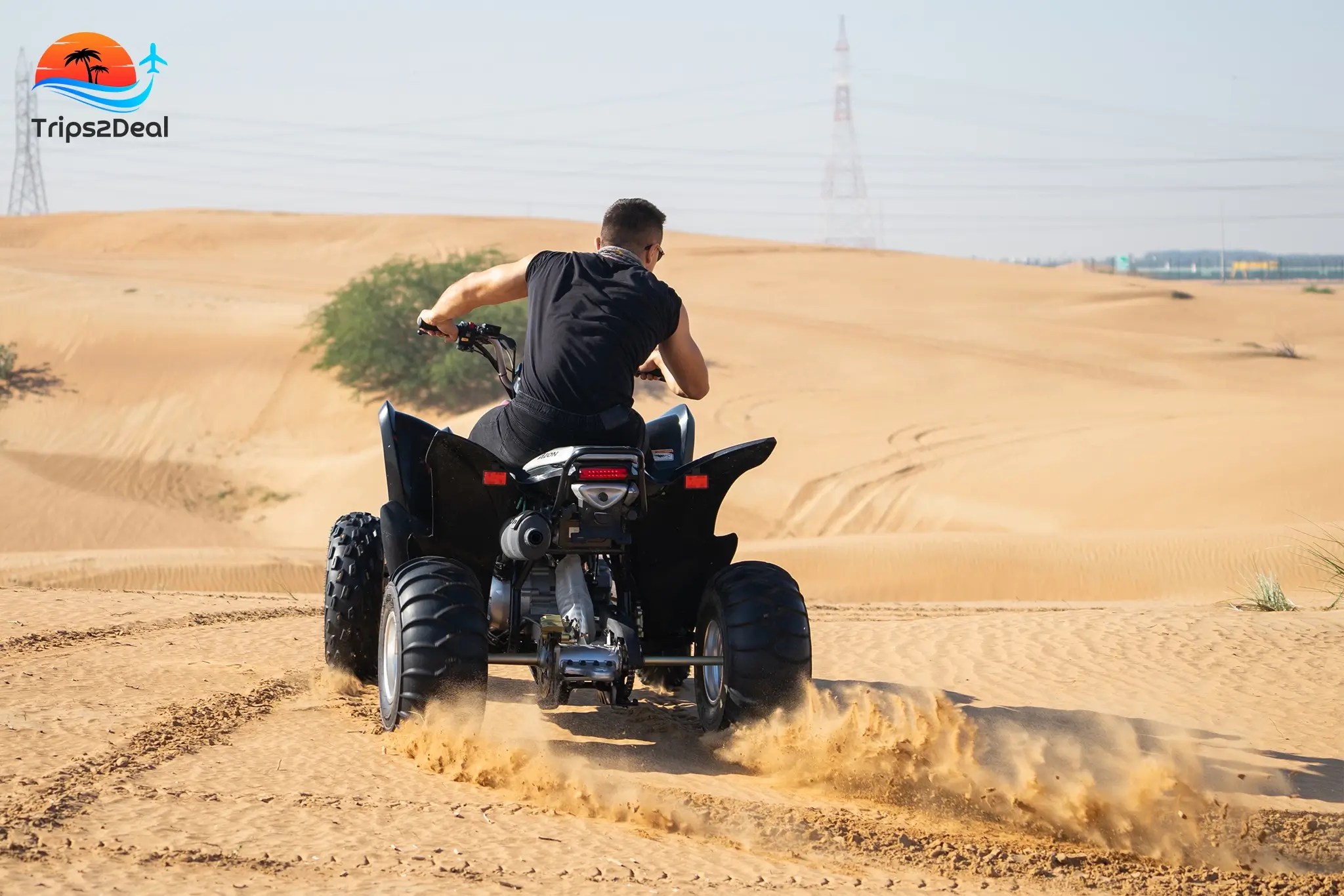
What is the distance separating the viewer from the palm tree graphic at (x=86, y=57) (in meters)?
34.1

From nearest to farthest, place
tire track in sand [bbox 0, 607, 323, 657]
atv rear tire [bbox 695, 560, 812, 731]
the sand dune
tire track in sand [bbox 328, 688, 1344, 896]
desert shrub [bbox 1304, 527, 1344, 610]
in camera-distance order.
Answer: tire track in sand [bbox 328, 688, 1344, 896] < atv rear tire [bbox 695, 560, 812, 731] < tire track in sand [bbox 0, 607, 323, 657] < desert shrub [bbox 1304, 527, 1344, 610] < the sand dune

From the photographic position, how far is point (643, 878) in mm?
3719

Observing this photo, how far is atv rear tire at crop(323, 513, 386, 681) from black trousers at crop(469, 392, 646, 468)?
1.29 m

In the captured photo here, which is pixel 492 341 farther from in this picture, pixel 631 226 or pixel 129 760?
pixel 129 760

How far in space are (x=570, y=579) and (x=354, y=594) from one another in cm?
163

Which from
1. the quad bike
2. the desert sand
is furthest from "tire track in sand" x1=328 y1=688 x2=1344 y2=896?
the quad bike

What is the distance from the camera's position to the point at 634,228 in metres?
5.32

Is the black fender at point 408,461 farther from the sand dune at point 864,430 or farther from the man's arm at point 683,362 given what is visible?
the sand dune at point 864,430

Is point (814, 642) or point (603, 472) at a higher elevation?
point (603, 472)

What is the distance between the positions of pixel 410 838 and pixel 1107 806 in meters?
2.23

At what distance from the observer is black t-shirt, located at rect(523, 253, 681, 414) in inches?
200

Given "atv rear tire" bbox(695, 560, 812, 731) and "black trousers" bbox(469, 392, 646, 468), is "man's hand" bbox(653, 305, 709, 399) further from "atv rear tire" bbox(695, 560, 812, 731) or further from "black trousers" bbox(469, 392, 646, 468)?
"atv rear tire" bbox(695, 560, 812, 731)

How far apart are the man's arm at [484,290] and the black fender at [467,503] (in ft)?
1.85

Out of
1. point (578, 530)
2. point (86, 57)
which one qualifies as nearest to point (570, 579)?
point (578, 530)
